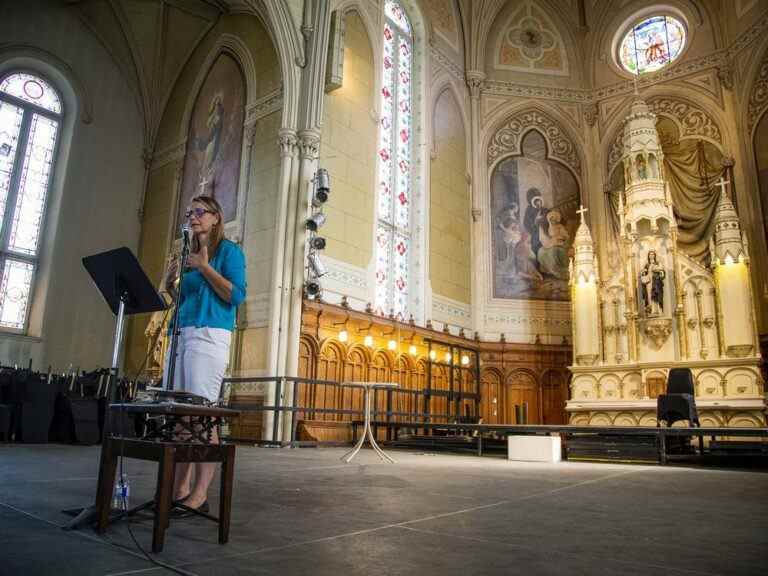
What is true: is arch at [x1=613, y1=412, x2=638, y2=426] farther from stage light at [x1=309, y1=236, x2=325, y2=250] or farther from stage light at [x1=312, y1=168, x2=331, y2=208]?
stage light at [x1=312, y1=168, x2=331, y2=208]

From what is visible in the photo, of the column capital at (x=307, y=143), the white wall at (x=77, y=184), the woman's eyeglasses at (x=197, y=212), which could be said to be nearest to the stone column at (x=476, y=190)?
the column capital at (x=307, y=143)


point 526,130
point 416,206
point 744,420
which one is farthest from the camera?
point 526,130

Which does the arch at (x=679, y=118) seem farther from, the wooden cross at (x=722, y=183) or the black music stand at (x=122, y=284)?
the black music stand at (x=122, y=284)

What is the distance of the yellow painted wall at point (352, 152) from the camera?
42.0ft

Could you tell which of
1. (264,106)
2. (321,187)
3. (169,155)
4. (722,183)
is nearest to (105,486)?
(321,187)

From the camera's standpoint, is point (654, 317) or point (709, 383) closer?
point (709, 383)

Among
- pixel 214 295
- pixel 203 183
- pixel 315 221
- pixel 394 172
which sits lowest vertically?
pixel 214 295

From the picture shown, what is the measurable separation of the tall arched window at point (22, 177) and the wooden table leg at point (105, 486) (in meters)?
14.0

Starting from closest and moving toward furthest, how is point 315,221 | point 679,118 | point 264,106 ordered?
point 315,221 < point 264,106 < point 679,118

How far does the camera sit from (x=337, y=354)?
1231cm

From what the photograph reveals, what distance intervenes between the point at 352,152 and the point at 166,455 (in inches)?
469

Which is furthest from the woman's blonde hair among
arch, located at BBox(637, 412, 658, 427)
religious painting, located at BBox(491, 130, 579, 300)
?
religious painting, located at BBox(491, 130, 579, 300)

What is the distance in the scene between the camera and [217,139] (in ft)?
49.0

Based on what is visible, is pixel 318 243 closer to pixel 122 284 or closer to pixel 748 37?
A: pixel 122 284
